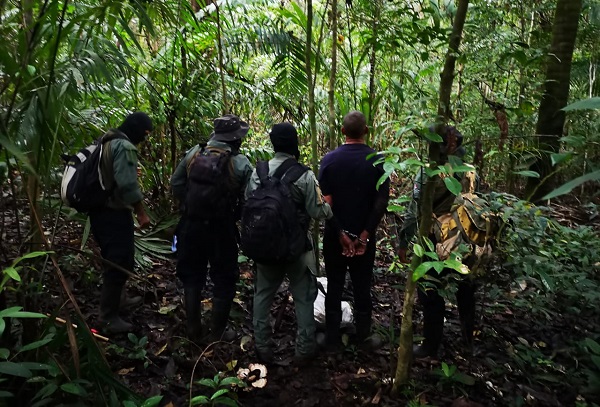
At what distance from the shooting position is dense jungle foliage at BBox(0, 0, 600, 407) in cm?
210

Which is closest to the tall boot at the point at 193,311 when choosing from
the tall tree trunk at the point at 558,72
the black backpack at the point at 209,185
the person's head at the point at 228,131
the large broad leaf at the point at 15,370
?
the black backpack at the point at 209,185

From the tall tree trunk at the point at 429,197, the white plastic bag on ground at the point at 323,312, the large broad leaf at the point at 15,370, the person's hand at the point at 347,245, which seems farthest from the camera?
the white plastic bag on ground at the point at 323,312

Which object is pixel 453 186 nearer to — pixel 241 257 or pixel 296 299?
pixel 296 299

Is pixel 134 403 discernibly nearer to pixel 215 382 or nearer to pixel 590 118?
pixel 215 382

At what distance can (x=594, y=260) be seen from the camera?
295 cm

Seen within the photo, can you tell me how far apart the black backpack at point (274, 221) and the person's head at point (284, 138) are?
11 cm

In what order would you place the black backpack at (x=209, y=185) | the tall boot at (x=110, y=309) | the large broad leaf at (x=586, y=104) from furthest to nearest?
the tall boot at (x=110, y=309)
the black backpack at (x=209, y=185)
the large broad leaf at (x=586, y=104)

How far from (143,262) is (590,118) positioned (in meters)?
5.58

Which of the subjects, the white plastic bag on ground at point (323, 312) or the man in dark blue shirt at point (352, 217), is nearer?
the man in dark blue shirt at point (352, 217)

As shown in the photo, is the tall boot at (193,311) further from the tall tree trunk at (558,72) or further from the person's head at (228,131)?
the tall tree trunk at (558,72)

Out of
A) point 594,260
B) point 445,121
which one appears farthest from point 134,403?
point 594,260

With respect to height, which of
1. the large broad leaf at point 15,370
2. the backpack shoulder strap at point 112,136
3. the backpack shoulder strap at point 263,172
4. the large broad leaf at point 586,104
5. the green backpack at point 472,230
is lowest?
the large broad leaf at point 15,370

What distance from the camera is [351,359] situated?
3.17 meters

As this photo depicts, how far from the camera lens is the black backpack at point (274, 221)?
2773 mm
